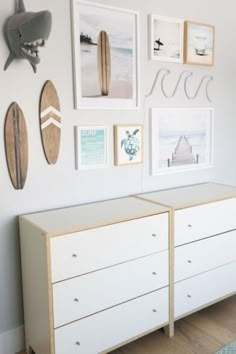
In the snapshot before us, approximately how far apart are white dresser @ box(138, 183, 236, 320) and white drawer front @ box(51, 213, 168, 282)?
0.14 m

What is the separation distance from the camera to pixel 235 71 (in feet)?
10.2

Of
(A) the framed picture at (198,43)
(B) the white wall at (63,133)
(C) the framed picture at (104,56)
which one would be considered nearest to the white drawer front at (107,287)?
(B) the white wall at (63,133)

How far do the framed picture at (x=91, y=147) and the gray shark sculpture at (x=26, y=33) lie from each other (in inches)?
18.9

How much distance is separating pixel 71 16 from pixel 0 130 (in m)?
0.78

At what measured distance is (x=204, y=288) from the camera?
8.27ft

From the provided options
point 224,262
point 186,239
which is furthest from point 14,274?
point 224,262

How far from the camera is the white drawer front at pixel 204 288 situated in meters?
2.41

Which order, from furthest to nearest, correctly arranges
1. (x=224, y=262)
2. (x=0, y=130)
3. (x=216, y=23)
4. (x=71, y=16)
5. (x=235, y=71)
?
(x=235, y=71), (x=216, y=23), (x=224, y=262), (x=71, y=16), (x=0, y=130)

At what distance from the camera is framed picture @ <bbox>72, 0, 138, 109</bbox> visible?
2.25m

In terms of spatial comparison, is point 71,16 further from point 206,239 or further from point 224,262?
point 224,262

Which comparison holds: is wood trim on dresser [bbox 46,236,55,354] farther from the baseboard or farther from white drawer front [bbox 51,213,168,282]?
the baseboard

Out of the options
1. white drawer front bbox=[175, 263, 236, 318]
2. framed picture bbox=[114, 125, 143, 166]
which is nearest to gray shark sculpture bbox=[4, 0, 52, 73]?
framed picture bbox=[114, 125, 143, 166]

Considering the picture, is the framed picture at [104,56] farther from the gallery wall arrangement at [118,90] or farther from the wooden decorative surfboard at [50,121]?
the wooden decorative surfboard at [50,121]

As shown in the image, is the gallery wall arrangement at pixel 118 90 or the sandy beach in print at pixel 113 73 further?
the sandy beach in print at pixel 113 73
